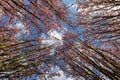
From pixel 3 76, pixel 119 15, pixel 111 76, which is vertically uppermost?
pixel 119 15

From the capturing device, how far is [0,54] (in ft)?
24.7

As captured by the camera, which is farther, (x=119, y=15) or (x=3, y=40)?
(x=119, y=15)

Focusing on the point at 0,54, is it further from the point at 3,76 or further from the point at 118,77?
the point at 118,77

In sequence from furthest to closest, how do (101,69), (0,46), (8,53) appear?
1. (101,69)
2. (8,53)
3. (0,46)

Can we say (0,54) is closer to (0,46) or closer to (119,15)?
(0,46)

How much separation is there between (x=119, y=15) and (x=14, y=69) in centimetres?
412

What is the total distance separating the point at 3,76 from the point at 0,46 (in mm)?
1134

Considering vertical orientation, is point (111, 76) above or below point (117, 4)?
below

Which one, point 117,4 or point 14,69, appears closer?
point 14,69

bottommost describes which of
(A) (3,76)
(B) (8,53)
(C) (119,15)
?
(A) (3,76)

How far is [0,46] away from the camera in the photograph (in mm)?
7203

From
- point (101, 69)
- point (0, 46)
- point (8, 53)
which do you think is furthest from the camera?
point (101, 69)

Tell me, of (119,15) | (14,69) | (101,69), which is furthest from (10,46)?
(119,15)

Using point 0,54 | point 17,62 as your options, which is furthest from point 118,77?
point 0,54
